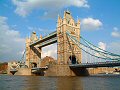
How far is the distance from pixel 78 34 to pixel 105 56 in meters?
16.7

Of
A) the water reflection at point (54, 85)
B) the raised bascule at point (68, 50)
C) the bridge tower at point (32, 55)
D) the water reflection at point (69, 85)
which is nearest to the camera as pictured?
the water reflection at point (69, 85)

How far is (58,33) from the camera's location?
77.9 metres

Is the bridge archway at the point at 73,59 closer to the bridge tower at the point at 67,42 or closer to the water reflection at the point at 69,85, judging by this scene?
the bridge tower at the point at 67,42

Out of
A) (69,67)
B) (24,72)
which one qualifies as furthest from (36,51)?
(69,67)

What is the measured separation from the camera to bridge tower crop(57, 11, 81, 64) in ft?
243

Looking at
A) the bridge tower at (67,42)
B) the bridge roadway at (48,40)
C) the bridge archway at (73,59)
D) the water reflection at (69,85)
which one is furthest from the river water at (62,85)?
the bridge roadway at (48,40)

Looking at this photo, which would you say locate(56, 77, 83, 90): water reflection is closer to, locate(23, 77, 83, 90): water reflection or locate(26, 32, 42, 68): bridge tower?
locate(23, 77, 83, 90): water reflection

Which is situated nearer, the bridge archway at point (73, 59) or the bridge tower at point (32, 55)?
the bridge archway at point (73, 59)

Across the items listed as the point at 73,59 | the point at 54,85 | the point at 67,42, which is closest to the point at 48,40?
the point at 73,59

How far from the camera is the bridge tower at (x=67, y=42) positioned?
243ft

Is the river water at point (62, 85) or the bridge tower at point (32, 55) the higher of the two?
the bridge tower at point (32, 55)

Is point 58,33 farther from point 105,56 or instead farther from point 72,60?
point 105,56

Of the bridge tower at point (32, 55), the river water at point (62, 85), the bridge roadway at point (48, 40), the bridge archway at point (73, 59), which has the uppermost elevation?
the bridge roadway at point (48, 40)

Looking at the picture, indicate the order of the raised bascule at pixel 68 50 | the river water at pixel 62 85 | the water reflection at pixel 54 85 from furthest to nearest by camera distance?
1. the raised bascule at pixel 68 50
2. the river water at pixel 62 85
3. the water reflection at pixel 54 85
